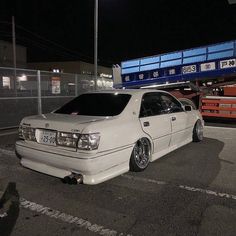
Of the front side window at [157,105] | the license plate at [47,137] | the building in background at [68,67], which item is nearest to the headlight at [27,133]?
the license plate at [47,137]

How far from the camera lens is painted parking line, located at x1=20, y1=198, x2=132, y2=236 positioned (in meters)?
3.16

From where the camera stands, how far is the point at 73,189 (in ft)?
14.4

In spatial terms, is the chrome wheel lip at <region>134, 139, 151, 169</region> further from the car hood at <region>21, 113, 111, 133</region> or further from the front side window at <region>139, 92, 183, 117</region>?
the car hood at <region>21, 113, 111, 133</region>

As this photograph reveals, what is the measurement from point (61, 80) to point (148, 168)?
908 cm

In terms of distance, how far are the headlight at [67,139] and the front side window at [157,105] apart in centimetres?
144

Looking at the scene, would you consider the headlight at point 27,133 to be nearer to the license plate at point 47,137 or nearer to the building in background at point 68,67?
the license plate at point 47,137

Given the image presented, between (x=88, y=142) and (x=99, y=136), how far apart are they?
0.18 metres

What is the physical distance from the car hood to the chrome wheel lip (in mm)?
807

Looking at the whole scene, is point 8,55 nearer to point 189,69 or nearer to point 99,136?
point 189,69

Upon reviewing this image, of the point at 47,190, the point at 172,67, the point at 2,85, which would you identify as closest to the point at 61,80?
the point at 2,85

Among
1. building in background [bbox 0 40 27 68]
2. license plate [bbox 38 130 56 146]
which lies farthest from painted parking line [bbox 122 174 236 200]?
building in background [bbox 0 40 27 68]

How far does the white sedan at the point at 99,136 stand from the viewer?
3969 mm

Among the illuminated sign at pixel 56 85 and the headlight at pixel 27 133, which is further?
the illuminated sign at pixel 56 85

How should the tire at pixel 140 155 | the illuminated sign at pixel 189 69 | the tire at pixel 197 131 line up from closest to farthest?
the tire at pixel 140 155, the tire at pixel 197 131, the illuminated sign at pixel 189 69
